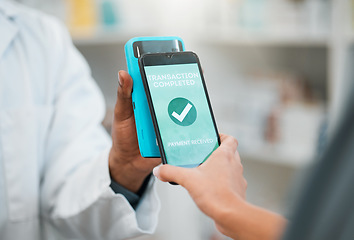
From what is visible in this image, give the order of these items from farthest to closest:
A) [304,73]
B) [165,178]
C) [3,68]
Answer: [304,73]
[3,68]
[165,178]

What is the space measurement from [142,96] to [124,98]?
0.03 meters

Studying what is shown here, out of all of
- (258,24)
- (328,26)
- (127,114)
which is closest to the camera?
(127,114)

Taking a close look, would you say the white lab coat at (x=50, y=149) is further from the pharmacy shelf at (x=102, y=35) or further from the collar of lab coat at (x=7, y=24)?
the pharmacy shelf at (x=102, y=35)

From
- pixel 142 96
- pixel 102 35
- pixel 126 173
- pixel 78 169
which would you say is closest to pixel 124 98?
pixel 142 96

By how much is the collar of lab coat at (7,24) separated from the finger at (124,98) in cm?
30

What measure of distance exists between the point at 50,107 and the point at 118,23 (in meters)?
0.86

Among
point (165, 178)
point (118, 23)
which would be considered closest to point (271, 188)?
point (118, 23)

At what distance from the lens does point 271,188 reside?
6.14 ft

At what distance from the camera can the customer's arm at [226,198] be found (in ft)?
1.17

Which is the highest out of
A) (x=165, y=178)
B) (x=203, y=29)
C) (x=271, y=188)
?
(x=165, y=178)

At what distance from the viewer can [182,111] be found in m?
0.50

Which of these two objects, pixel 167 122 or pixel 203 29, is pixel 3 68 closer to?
pixel 167 122

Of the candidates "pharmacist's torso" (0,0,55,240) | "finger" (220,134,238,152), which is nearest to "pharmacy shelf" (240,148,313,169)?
"pharmacist's torso" (0,0,55,240)

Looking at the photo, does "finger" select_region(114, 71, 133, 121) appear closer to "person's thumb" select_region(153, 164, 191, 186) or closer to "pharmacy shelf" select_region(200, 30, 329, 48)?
"person's thumb" select_region(153, 164, 191, 186)
